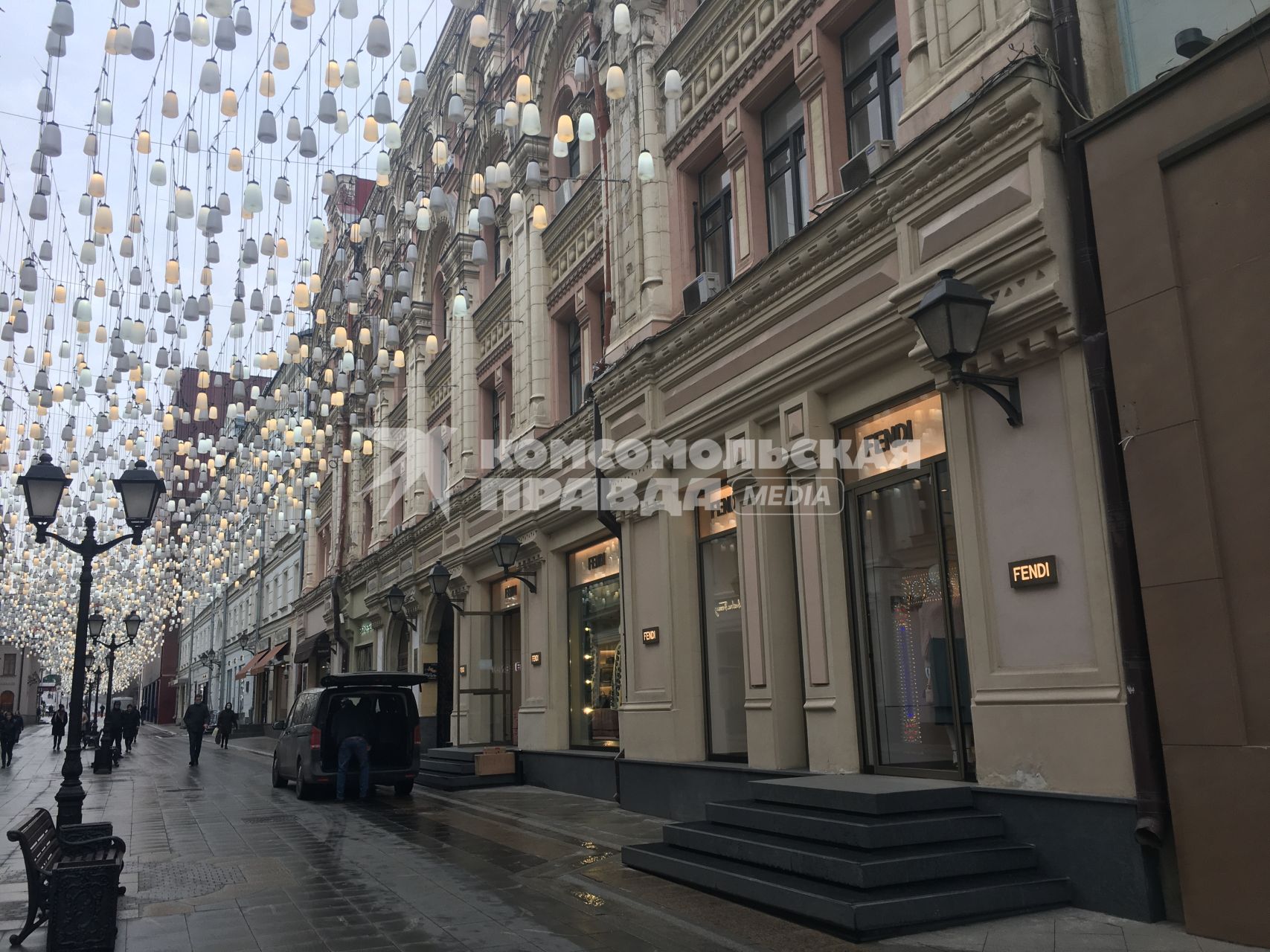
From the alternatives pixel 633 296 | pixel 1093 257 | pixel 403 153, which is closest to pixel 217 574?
pixel 403 153

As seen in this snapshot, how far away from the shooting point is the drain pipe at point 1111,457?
716cm

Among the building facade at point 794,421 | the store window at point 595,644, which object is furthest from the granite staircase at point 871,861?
the store window at point 595,644

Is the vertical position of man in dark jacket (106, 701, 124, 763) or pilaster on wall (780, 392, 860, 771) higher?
pilaster on wall (780, 392, 860, 771)

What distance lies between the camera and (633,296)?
→ 1561 centimetres

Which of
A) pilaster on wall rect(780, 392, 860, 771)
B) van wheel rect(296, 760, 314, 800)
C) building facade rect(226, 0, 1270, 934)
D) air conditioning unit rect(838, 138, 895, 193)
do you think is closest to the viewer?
building facade rect(226, 0, 1270, 934)

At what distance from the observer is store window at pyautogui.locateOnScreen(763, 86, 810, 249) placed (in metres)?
12.6

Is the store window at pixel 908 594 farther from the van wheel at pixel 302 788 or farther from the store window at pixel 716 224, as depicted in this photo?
the van wheel at pixel 302 788

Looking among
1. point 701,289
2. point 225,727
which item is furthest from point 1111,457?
point 225,727

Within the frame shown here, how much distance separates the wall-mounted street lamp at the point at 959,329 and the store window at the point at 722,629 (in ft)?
16.9

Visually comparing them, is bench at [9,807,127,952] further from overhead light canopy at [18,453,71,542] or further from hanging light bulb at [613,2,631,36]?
hanging light bulb at [613,2,631,36]

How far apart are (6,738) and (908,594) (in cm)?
3241

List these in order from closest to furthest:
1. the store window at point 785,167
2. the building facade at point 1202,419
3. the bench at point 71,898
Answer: the building facade at point 1202,419 → the bench at point 71,898 → the store window at point 785,167

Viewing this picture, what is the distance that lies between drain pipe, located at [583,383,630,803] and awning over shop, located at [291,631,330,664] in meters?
22.4

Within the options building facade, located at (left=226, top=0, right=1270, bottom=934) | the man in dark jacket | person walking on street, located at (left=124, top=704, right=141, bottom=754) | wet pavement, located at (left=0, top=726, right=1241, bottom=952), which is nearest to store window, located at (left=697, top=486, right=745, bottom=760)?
building facade, located at (left=226, top=0, right=1270, bottom=934)
